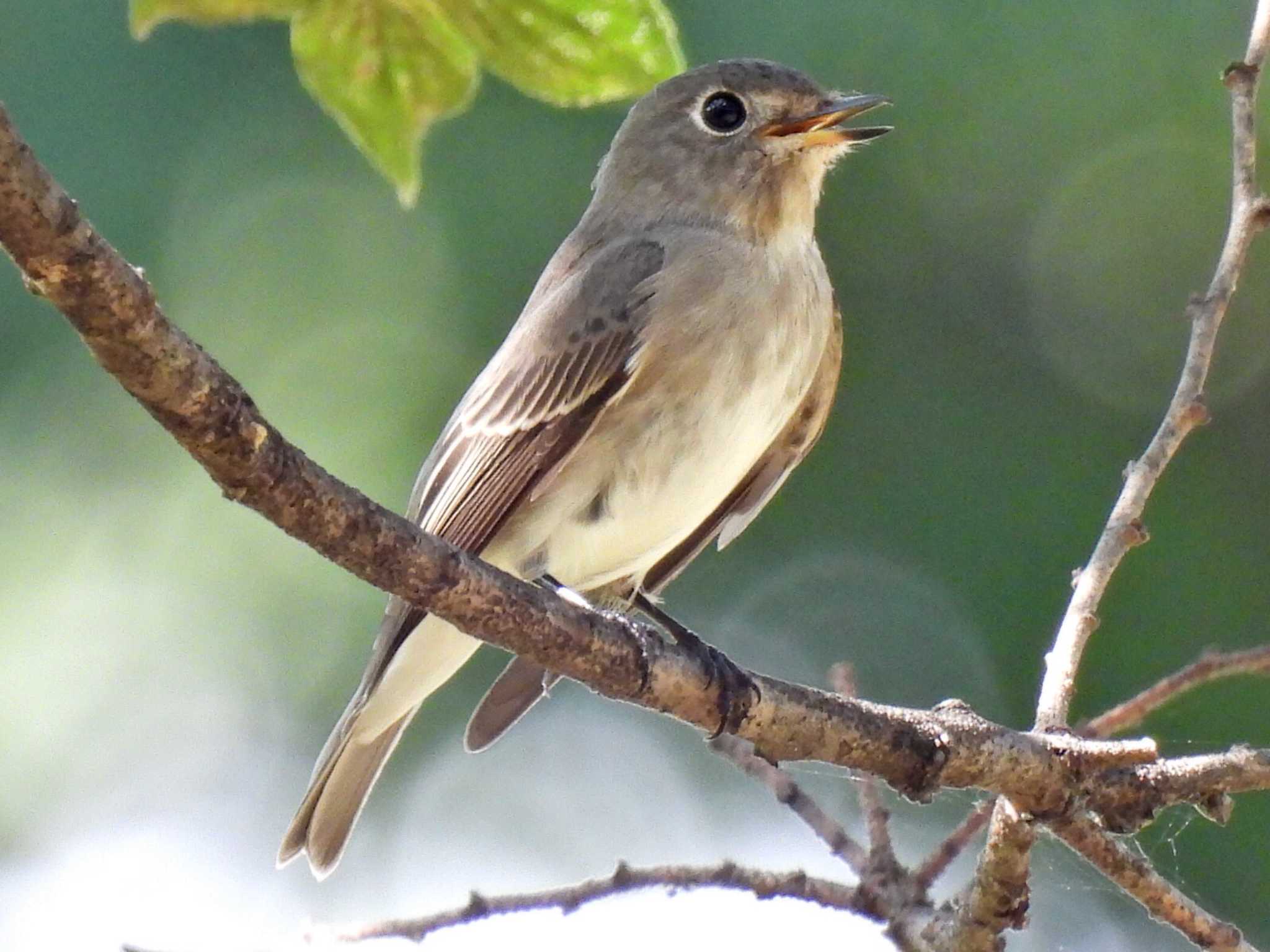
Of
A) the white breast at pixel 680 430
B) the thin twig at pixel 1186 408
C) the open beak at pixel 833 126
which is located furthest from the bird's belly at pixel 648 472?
the thin twig at pixel 1186 408

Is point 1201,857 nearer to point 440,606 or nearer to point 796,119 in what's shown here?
point 796,119

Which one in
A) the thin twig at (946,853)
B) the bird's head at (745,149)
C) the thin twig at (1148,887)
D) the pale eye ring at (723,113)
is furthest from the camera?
the pale eye ring at (723,113)

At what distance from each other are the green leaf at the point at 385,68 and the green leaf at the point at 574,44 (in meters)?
0.03

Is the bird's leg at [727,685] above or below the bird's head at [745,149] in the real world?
below

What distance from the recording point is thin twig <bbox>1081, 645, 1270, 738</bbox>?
2547 millimetres

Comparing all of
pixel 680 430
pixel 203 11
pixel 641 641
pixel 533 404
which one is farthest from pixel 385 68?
pixel 533 404

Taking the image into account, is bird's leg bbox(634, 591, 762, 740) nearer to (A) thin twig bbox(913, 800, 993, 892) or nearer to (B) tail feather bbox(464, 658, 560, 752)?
(A) thin twig bbox(913, 800, 993, 892)

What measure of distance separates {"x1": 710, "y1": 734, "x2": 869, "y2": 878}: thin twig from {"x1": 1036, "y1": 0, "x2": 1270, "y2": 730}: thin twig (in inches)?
13.3

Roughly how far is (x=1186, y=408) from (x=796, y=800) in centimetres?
82

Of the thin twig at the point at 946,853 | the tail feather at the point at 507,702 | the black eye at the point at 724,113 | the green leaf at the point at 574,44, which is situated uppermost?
the black eye at the point at 724,113

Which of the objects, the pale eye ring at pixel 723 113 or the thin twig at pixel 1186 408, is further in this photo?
the pale eye ring at pixel 723 113

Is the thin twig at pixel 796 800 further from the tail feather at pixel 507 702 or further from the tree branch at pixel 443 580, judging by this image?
the tail feather at pixel 507 702

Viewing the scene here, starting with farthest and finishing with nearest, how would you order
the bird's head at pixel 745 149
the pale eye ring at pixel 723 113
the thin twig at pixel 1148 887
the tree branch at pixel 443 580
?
the pale eye ring at pixel 723 113, the bird's head at pixel 745 149, the thin twig at pixel 1148 887, the tree branch at pixel 443 580

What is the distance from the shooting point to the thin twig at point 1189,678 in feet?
8.36
